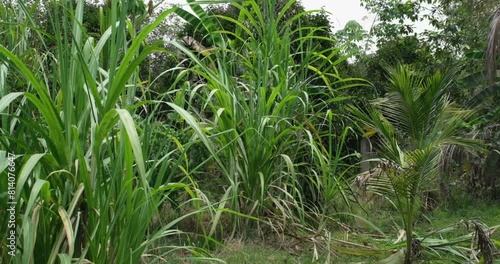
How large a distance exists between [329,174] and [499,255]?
123cm

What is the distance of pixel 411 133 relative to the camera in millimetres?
4137

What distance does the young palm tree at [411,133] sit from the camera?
3.69 meters

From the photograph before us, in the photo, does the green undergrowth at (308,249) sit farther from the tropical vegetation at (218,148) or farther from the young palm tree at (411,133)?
the young palm tree at (411,133)

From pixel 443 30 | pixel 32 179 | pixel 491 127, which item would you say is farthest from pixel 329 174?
pixel 443 30

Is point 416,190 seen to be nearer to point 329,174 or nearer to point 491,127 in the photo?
point 329,174

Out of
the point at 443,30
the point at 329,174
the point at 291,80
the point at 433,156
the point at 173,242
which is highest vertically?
the point at 443,30

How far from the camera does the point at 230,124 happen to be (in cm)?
411

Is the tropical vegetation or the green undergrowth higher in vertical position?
the tropical vegetation

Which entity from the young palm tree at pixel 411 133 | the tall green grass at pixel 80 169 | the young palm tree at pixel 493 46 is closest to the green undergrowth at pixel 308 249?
the young palm tree at pixel 411 133

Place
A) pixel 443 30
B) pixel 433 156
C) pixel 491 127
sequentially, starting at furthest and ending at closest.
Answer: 1. pixel 443 30
2. pixel 491 127
3. pixel 433 156

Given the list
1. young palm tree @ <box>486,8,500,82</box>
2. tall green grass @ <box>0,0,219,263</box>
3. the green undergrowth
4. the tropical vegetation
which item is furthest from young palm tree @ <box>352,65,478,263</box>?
young palm tree @ <box>486,8,500,82</box>

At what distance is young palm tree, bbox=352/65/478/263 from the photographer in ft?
12.1

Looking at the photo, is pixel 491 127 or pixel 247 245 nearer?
pixel 247 245

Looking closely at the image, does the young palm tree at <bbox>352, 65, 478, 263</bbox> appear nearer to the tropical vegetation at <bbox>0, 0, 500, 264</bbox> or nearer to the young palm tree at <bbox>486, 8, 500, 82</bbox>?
the tropical vegetation at <bbox>0, 0, 500, 264</bbox>
